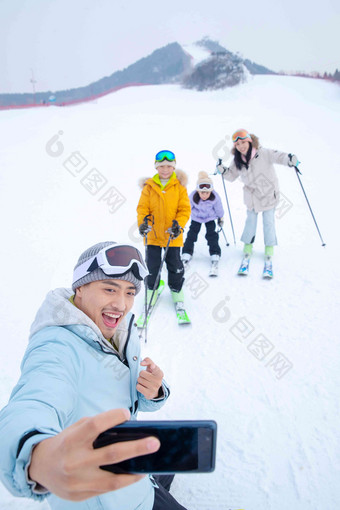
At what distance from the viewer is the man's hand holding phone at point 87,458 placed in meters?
0.56

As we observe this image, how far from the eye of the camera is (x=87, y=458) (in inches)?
22.0

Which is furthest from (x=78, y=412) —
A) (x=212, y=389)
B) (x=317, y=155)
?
(x=317, y=155)

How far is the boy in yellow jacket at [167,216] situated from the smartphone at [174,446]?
3.27 m

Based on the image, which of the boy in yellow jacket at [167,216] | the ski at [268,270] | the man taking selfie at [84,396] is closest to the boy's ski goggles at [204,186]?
the boy in yellow jacket at [167,216]

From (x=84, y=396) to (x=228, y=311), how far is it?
10.2 ft

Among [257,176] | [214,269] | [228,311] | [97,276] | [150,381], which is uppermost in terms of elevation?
[257,176]

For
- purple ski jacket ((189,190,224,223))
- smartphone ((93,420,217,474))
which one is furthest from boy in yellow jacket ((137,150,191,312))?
smartphone ((93,420,217,474))

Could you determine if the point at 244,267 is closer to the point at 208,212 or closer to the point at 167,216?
the point at 208,212

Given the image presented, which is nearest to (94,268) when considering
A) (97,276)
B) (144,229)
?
(97,276)

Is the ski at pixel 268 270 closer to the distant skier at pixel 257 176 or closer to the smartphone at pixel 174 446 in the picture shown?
the distant skier at pixel 257 176

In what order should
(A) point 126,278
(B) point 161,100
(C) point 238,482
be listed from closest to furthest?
1. (A) point 126,278
2. (C) point 238,482
3. (B) point 161,100

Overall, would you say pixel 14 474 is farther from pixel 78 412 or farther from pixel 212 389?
pixel 212 389

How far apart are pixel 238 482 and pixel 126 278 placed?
172 centimetres

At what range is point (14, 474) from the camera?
0.70 m
